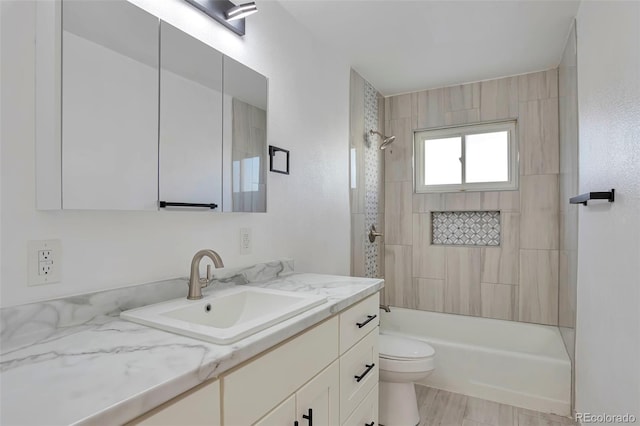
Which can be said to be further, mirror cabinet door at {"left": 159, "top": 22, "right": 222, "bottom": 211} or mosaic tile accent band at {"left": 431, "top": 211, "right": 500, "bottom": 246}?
mosaic tile accent band at {"left": 431, "top": 211, "right": 500, "bottom": 246}

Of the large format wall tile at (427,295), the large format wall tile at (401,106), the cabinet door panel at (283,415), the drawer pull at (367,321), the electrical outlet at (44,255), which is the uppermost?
the large format wall tile at (401,106)

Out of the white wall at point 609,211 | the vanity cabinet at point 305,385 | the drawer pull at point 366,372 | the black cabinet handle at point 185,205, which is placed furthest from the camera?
the drawer pull at point 366,372

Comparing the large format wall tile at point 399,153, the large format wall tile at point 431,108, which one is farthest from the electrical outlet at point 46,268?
the large format wall tile at point 431,108

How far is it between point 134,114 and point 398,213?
264cm

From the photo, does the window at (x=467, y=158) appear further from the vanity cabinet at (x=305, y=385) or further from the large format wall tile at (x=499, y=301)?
the vanity cabinet at (x=305, y=385)

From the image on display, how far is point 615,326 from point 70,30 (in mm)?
1958

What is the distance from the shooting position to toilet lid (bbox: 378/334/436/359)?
2.11m

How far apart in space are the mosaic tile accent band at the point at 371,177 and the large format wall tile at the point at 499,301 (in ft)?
3.04

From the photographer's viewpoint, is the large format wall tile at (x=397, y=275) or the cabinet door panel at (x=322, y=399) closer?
the cabinet door panel at (x=322, y=399)

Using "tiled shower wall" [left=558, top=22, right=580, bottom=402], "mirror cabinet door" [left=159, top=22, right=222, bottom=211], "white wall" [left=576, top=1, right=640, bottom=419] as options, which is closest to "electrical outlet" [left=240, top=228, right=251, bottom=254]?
"mirror cabinet door" [left=159, top=22, right=222, bottom=211]

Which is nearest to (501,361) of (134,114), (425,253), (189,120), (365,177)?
(425,253)

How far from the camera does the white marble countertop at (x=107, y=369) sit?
1.92 feet

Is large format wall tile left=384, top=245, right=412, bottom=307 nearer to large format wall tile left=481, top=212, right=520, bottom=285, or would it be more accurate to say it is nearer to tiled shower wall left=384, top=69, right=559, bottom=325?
tiled shower wall left=384, top=69, right=559, bottom=325

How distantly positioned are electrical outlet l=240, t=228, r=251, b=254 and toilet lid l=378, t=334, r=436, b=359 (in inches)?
42.0
